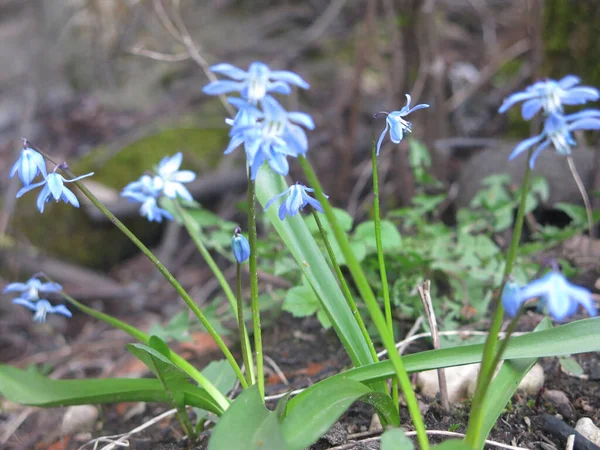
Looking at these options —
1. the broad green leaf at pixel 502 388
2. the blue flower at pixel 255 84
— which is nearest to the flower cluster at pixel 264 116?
the blue flower at pixel 255 84

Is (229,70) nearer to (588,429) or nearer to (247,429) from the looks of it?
(247,429)

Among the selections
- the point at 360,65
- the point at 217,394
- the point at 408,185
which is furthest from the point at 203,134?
the point at 217,394

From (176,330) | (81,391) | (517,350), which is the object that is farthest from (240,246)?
(176,330)

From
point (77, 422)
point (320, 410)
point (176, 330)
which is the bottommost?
point (320, 410)

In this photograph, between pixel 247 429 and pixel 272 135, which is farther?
pixel 247 429

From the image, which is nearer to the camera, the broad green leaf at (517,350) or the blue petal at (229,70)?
the blue petal at (229,70)

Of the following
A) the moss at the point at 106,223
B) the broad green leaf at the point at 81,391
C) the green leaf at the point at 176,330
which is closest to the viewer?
the broad green leaf at the point at 81,391

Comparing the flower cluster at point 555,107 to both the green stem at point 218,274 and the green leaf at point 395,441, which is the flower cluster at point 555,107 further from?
the green stem at point 218,274
